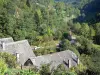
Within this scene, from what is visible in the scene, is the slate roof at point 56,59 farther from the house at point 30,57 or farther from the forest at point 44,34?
the forest at point 44,34

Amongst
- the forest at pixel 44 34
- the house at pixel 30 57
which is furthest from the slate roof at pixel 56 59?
the forest at pixel 44 34

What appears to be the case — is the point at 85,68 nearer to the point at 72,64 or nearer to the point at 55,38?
the point at 72,64

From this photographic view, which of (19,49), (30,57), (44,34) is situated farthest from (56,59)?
(44,34)

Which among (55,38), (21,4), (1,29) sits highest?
(21,4)

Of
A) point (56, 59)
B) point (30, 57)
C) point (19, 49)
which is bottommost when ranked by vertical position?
point (56, 59)

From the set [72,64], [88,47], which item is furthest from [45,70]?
[88,47]

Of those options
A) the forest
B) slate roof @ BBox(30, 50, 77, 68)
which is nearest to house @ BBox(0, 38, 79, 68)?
slate roof @ BBox(30, 50, 77, 68)

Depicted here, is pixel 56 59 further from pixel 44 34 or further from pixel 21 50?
pixel 44 34

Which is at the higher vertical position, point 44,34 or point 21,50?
point 21,50
